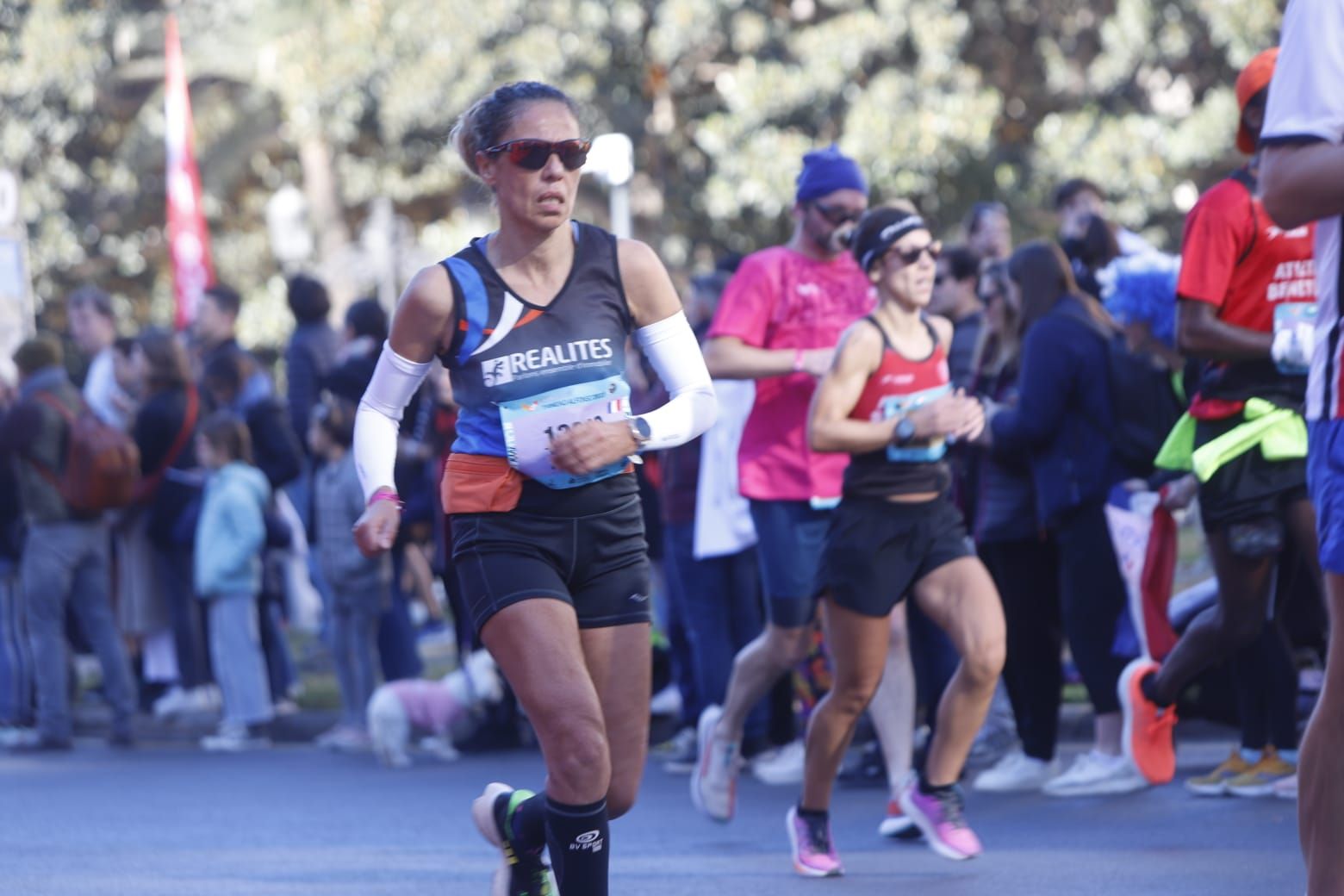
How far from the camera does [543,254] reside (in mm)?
4941

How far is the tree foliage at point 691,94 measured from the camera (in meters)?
22.8

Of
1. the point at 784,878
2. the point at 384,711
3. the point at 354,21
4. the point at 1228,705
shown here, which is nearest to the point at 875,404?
the point at 784,878

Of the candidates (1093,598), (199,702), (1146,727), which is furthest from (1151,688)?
A: (199,702)

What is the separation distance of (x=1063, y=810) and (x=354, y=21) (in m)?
19.2

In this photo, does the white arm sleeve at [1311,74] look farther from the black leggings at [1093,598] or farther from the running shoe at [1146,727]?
the black leggings at [1093,598]

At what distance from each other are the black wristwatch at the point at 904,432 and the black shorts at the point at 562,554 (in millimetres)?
1684

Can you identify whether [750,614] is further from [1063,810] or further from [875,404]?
[875,404]

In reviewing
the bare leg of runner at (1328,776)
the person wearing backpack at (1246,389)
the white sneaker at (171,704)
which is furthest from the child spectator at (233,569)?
the bare leg of runner at (1328,776)

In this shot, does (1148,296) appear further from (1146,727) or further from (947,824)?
(947,824)

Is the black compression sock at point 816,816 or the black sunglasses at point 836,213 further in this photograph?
the black sunglasses at point 836,213

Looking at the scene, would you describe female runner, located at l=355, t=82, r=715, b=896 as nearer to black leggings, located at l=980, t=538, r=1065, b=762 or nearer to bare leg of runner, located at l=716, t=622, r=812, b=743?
bare leg of runner, located at l=716, t=622, r=812, b=743

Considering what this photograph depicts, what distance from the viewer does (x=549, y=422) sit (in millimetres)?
4820

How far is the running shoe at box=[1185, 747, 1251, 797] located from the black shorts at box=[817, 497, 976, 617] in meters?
1.87

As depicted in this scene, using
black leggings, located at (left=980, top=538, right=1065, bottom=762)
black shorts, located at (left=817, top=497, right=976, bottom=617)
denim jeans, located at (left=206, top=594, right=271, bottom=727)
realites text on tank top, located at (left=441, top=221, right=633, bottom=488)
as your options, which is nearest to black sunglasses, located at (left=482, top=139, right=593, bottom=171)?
realites text on tank top, located at (left=441, top=221, right=633, bottom=488)
